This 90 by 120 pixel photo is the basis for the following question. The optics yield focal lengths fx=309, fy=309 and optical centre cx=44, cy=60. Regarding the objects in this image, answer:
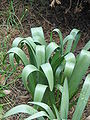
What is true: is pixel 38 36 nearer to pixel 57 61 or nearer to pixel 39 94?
pixel 57 61

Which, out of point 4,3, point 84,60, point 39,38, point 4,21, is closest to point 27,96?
point 39,38

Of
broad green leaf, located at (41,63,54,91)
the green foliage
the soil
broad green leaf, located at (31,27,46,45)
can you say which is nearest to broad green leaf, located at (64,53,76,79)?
the green foliage

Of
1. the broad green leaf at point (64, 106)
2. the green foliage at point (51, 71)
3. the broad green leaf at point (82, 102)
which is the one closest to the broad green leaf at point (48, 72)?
the green foliage at point (51, 71)

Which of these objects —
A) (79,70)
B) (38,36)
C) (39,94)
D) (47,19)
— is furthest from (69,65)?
(47,19)

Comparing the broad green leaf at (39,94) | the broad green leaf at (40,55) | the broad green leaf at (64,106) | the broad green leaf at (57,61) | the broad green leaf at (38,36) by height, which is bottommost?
the broad green leaf at (64,106)

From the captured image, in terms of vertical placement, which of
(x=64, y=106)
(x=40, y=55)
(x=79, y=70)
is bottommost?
(x=64, y=106)

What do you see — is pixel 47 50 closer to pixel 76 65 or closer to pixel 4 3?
pixel 76 65

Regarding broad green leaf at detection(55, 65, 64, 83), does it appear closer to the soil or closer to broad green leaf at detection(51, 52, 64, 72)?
broad green leaf at detection(51, 52, 64, 72)

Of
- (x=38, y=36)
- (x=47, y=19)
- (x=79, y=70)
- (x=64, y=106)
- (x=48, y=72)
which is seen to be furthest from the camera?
(x=47, y=19)

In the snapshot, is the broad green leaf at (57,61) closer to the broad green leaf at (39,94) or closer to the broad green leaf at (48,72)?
the broad green leaf at (48,72)
